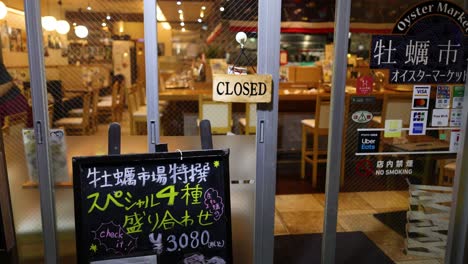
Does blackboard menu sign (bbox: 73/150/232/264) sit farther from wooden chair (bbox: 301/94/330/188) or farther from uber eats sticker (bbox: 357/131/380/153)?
wooden chair (bbox: 301/94/330/188)

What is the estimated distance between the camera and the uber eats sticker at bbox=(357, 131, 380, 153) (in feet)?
9.09

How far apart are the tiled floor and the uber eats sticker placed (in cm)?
53

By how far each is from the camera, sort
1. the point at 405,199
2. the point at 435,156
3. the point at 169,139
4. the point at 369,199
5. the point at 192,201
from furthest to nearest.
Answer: the point at 369,199, the point at 405,199, the point at 435,156, the point at 169,139, the point at 192,201

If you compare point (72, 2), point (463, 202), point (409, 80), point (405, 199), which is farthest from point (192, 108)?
point (463, 202)

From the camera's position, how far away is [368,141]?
278cm

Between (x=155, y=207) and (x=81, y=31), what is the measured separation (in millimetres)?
1250

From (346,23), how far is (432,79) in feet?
2.74

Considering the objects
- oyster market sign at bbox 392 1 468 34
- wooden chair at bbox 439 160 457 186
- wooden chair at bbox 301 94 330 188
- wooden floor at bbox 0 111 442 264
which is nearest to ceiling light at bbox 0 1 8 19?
wooden floor at bbox 0 111 442 264

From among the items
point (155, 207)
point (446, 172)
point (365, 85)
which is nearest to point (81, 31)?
point (155, 207)

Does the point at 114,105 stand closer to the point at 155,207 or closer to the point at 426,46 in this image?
the point at 155,207

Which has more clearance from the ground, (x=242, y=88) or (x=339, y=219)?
(x=242, y=88)

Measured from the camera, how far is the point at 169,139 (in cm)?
268

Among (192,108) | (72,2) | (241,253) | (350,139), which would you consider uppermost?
(72,2)

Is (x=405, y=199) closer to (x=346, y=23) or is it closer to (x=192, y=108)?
(x=346, y=23)
